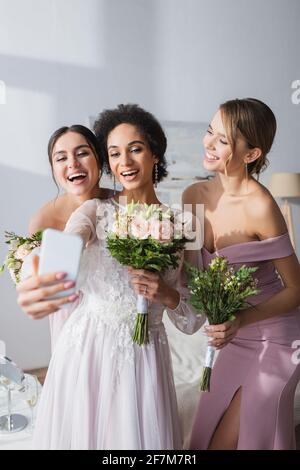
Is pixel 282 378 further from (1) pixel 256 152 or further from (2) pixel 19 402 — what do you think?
(2) pixel 19 402

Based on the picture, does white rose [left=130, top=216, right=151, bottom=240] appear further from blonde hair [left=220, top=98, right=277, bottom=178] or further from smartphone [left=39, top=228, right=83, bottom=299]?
blonde hair [left=220, top=98, right=277, bottom=178]

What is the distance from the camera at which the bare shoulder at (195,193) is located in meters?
1.30

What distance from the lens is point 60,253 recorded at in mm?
827

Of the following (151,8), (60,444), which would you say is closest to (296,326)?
(60,444)

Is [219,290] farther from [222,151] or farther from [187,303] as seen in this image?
[222,151]

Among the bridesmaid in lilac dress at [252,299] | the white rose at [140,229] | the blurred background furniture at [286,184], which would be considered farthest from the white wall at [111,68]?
the white rose at [140,229]

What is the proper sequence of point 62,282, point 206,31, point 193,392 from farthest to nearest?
point 193,392 → point 206,31 → point 62,282

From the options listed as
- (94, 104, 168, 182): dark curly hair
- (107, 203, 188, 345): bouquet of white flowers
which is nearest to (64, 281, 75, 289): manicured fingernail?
(107, 203, 188, 345): bouquet of white flowers

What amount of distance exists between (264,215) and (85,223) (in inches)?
20.6

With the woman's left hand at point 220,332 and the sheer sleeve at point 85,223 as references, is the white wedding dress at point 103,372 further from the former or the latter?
the woman's left hand at point 220,332

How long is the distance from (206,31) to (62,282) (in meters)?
1.13

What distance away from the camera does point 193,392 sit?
165cm

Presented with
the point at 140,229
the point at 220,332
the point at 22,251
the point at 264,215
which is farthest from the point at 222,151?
the point at 22,251

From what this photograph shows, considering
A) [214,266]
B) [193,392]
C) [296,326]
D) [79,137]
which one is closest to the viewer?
[214,266]
